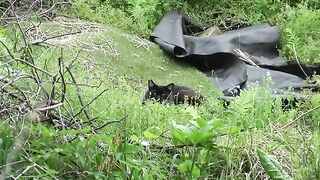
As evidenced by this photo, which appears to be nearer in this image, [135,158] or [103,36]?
[135,158]

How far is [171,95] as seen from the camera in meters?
5.38

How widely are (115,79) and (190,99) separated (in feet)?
2.96

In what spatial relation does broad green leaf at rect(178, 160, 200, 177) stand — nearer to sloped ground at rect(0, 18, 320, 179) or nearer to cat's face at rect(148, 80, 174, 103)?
sloped ground at rect(0, 18, 320, 179)

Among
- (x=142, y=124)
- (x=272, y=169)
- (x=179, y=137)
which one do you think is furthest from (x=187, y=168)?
(x=142, y=124)

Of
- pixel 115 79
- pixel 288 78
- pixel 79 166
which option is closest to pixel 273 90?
pixel 288 78

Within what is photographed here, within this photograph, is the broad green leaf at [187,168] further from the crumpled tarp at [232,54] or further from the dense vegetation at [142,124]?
the crumpled tarp at [232,54]

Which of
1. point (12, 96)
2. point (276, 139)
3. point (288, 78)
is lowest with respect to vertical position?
point (288, 78)

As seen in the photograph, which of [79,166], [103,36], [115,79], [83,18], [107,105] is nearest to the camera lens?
[79,166]

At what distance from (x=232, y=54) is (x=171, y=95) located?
4.31 feet

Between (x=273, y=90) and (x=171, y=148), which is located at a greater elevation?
(x=171, y=148)

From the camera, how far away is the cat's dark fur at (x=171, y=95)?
17.2 ft

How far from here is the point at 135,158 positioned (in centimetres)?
353

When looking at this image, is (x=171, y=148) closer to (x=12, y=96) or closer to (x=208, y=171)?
Answer: (x=208, y=171)

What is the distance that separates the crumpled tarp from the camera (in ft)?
19.9
